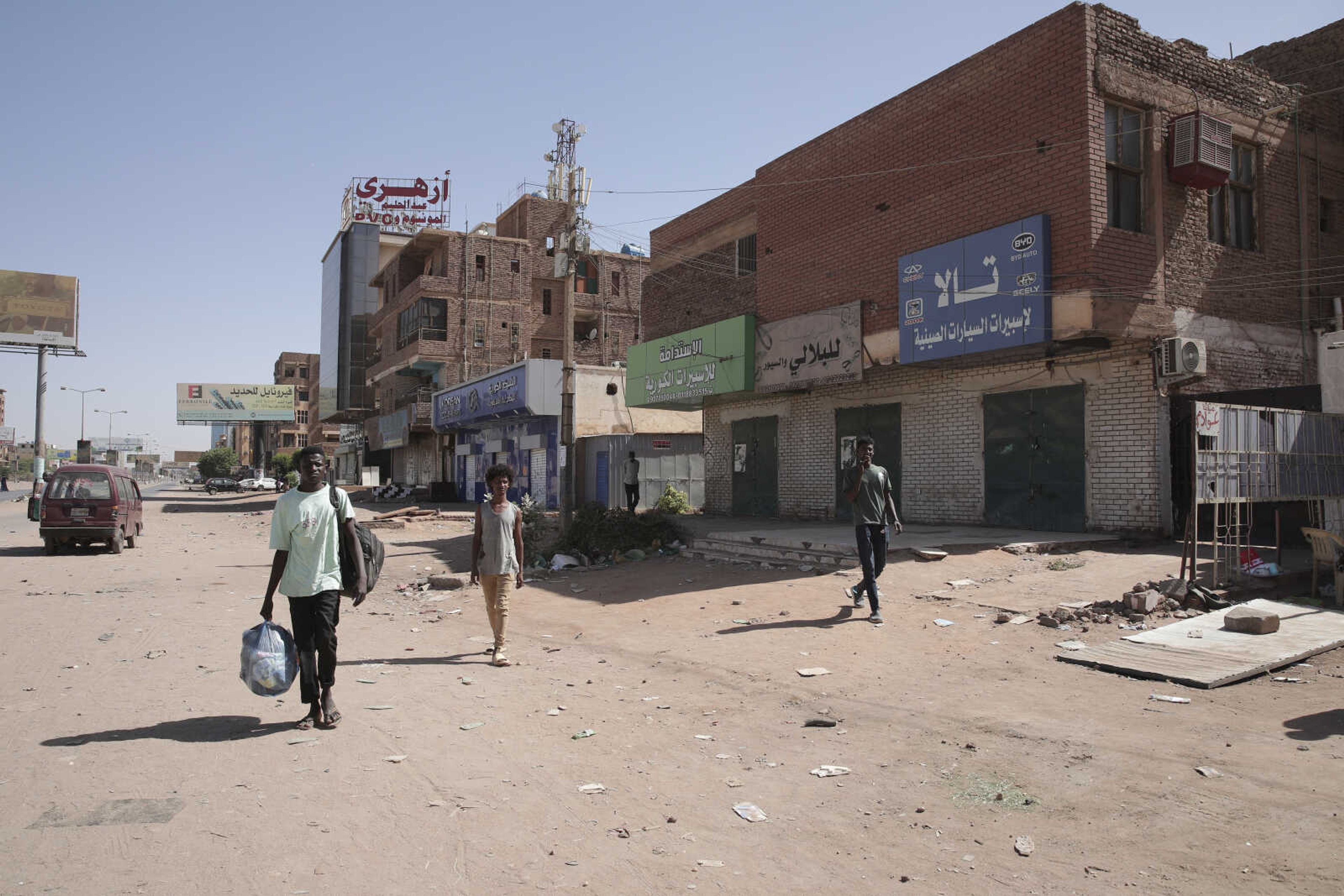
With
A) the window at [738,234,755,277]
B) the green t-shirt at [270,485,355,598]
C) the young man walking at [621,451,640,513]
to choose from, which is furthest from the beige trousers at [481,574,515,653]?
the young man walking at [621,451,640,513]

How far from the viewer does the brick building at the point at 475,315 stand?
4444 cm

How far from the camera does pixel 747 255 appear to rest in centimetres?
2139

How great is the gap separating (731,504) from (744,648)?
14.3 metres

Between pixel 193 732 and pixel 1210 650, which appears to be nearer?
pixel 193 732

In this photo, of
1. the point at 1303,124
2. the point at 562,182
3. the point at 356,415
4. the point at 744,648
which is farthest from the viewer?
the point at 356,415

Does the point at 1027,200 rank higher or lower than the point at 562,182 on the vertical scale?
lower

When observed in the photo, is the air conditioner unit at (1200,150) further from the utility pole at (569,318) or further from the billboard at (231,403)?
the billboard at (231,403)

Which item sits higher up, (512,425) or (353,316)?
(353,316)

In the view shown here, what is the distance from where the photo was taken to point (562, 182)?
25453mm

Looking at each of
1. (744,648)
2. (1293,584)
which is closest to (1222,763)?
(744,648)

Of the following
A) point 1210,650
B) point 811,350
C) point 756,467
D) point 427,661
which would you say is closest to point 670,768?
point 427,661

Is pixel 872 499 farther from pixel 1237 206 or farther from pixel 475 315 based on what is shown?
pixel 475 315

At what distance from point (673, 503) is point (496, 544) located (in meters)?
18.2

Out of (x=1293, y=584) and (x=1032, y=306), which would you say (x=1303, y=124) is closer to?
(x=1032, y=306)
